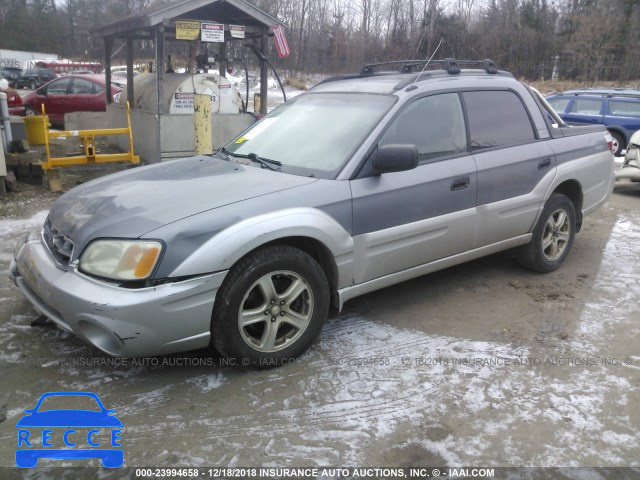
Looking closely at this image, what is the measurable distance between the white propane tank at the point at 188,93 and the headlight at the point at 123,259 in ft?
23.2

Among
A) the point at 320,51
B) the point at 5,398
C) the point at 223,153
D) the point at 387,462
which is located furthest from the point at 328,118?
the point at 320,51

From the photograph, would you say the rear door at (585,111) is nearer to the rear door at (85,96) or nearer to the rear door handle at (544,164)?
the rear door handle at (544,164)

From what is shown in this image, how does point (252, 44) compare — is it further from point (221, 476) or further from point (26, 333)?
point (221, 476)

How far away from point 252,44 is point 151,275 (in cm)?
867

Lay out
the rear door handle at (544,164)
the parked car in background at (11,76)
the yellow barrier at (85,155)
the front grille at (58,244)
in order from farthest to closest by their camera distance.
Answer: the parked car in background at (11,76), the yellow barrier at (85,155), the rear door handle at (544,164), the front grille at (58,244)

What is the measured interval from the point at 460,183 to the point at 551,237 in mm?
1524

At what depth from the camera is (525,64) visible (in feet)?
113

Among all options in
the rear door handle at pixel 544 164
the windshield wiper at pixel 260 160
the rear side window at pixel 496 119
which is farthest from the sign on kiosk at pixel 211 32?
the rear door handle at pixel 544 164

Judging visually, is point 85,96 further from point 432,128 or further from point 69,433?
point 69,433

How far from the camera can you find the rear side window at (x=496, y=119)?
4363 millimetres

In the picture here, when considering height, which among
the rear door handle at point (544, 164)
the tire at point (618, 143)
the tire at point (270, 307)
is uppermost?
the rear door handle at point (544, 164)

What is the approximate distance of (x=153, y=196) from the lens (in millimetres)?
3410

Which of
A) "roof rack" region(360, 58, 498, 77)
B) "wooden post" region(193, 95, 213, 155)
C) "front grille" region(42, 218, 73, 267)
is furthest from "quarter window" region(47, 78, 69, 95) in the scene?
"front grille" region(42, 218, 73, 267)

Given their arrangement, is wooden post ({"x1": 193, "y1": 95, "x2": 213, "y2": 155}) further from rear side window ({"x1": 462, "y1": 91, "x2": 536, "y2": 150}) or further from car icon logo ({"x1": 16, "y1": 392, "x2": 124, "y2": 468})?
car icon logo ({"x1": 16, "y1": 392, "x2": 124, "y2": 468})
